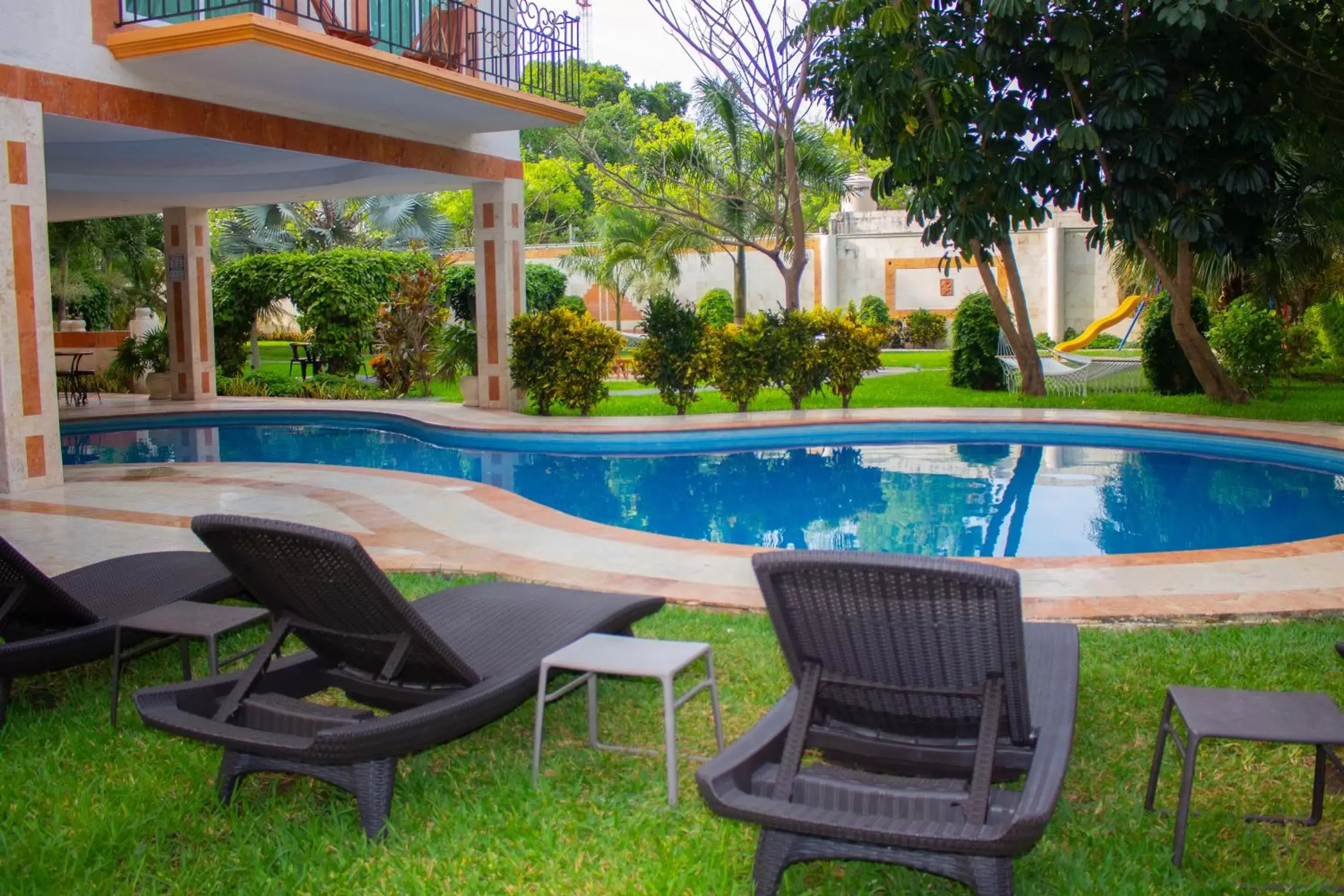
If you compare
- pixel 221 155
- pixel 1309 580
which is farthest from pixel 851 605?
pixel 221 155

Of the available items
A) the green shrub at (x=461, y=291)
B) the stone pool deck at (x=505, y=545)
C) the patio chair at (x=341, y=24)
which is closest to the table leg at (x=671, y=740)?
the stone pool deck at (x=505, y=545)

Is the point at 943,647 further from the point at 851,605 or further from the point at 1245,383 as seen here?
the point at 1245,383

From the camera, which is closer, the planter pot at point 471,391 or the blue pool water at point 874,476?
the blue pool water at point 874,476

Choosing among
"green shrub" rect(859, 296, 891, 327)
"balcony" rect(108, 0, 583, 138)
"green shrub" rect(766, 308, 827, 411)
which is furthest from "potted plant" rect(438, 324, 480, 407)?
"green shrub" rect(859, 296, 891, 327)

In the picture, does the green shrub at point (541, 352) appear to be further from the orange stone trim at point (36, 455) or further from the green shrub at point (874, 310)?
the green shrub at point (874, 310)

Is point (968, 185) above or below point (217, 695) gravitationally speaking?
above

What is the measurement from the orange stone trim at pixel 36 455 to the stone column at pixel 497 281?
6793 millimetres

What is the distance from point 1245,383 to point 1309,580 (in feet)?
34.4

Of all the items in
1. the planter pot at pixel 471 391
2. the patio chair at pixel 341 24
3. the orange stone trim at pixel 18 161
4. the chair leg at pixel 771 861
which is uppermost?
the patio chair at pixel 341 24

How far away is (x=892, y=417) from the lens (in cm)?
1397

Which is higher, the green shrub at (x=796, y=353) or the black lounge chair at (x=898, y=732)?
the green shrub at (x=796, y=353)

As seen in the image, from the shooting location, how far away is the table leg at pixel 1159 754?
11.0ft

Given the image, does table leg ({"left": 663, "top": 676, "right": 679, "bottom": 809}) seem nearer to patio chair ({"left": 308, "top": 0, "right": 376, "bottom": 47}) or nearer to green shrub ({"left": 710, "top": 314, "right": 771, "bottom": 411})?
patio chair ({"left": 308, "top": 0, "right": 376, "bottom": 47})

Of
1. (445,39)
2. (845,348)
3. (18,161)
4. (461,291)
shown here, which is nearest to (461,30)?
(445,39)
